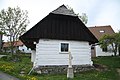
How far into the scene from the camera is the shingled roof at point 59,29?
20.9 metres

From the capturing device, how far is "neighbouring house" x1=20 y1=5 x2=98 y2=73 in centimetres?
2084

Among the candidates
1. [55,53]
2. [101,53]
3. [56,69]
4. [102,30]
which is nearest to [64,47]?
[55,53]

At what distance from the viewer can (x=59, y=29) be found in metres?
22.0

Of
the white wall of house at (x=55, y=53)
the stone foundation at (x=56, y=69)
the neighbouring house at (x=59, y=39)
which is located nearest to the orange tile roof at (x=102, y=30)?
the neighbouring house at (x=59, y=39)

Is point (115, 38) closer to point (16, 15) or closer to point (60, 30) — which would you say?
point (60, 30)

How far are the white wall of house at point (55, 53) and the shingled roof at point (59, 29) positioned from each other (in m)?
0.51

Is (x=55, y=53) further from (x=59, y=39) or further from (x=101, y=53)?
(x=101, y=53)

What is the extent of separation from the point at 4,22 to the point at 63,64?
82.2ft

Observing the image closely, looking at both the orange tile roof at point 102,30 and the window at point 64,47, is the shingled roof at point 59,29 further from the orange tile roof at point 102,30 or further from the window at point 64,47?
the orange tile roof at point 102,30

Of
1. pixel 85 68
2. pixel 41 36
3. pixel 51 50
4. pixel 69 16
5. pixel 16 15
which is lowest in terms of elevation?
pixel 85 68

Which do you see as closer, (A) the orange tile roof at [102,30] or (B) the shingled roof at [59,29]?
(B) the shingled roof at [59,29]

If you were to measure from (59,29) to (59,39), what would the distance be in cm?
101

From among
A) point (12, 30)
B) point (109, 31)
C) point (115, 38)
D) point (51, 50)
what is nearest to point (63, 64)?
point (51, 50)

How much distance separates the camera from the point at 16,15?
44.5 m
